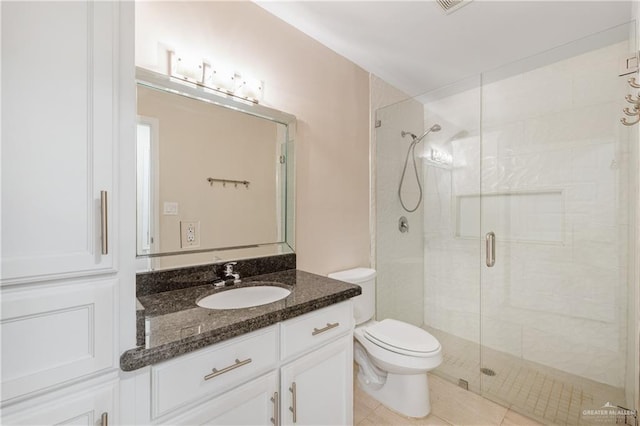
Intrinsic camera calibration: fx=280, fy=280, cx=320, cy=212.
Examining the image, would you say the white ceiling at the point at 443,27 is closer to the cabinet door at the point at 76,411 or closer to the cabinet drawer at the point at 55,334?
the cabinet drawer at the point at 55,334

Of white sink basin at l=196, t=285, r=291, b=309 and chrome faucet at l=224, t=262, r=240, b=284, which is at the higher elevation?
chrome faucet at l=224, t=262, r=240, b=284

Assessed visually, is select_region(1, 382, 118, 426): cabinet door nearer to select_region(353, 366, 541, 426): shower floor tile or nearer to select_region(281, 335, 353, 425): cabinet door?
select_region(281, 335, 353, 425): cabinet door

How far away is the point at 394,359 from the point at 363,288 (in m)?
0.52

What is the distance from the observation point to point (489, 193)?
2240 mm

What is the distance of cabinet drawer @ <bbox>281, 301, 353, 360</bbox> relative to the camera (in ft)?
3.59

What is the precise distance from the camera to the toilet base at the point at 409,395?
5.53 ft

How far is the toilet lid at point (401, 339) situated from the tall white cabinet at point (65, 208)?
136 centimetres

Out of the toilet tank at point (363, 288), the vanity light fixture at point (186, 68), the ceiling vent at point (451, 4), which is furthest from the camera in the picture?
the toilet tank at point (363, 288)

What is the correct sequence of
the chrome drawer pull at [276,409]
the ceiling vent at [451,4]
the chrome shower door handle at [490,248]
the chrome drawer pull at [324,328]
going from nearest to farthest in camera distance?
the chrome drawer pull at [276,409], the chrome drawer pull at [324,328], the ceiling vent at [451,4], the chrome shower door handle at [490,248]

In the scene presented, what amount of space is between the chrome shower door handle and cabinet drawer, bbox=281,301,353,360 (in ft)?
4.69

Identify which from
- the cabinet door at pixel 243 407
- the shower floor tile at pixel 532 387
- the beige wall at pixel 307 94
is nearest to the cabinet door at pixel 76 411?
the cabinet door at pixel 243 407

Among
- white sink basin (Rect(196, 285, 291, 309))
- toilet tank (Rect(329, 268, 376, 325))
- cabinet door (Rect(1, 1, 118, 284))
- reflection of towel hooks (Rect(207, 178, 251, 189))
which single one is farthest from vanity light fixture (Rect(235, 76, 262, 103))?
toilet tank (Rect(329, 268, 376, 325))

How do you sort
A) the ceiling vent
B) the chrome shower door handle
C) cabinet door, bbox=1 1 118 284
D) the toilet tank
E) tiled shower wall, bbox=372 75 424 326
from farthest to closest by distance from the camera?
tiled shower wall, bbox=372 75 424 326 < the chrome shower door handle < the toilet tank < the ceiling vent < cabinet door, bbox=1 1 118 284

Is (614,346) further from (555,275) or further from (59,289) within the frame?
(59,289)
